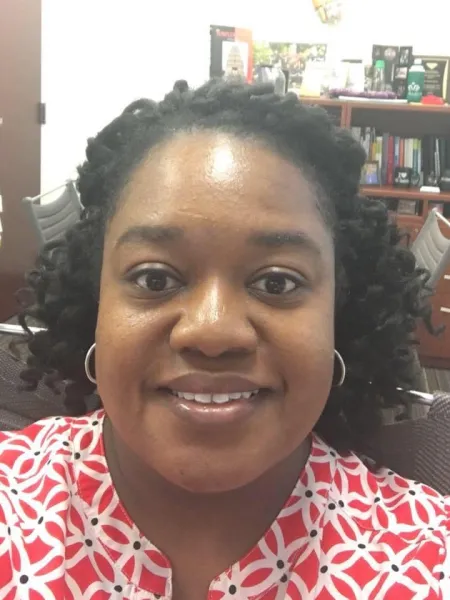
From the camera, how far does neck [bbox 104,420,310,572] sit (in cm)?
84

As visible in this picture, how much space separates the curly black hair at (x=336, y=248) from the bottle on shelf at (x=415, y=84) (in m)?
2.89

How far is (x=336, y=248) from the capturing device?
0.91 m

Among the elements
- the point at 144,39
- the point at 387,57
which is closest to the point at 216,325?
the point at 387,57

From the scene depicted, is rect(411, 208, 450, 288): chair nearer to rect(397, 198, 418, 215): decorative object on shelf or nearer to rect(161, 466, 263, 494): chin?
rect(397, 198, 418, 215): decorative object on shelf

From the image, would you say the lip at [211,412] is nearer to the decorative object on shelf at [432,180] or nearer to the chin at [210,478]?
the chin at [210,478]

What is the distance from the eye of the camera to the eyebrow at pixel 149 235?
737 millimetres

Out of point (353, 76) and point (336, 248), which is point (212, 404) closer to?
Answer: point (336, 248)

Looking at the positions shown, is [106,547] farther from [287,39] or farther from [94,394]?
[287,39]

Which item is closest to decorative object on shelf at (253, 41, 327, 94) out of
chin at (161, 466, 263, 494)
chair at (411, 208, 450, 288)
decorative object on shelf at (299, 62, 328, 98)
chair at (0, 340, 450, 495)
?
decorative object on shelf at (299, 62, 328, 98)

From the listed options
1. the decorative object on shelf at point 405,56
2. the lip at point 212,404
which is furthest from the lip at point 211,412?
the decorative object on shelf at point 405,56

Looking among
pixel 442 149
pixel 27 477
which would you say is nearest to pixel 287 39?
pixel 442 149

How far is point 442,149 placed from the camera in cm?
378

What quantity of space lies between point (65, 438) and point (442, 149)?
334 cm

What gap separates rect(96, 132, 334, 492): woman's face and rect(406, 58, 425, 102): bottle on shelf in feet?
10.6
